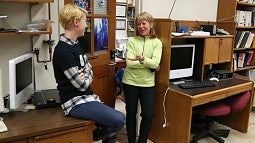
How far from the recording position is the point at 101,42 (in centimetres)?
291

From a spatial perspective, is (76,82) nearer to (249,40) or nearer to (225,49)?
(225,49)

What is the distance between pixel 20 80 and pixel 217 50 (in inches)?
88.5

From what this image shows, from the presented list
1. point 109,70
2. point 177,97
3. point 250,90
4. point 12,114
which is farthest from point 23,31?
point 250,90

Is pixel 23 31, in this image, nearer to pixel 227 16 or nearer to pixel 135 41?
pixel 135 41

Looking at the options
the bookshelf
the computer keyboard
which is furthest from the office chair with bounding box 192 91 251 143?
the bookshelf

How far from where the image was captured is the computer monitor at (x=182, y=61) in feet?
9.41

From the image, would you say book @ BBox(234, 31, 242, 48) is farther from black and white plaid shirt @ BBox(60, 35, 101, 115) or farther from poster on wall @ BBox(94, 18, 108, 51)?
black and white plaid shirt @ BBox(60, 35, 101, 115)

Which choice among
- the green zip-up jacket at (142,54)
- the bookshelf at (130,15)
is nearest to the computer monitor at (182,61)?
the green zip-up jacket at (142,54)

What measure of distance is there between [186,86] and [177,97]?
0.22 meters

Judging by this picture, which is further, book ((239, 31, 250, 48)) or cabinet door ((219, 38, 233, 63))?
book ((239, 31, 250, 48))

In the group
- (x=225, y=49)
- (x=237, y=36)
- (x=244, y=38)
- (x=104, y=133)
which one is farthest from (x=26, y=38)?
(x=244, y=38)

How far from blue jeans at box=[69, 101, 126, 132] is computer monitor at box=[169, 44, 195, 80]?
1230mm

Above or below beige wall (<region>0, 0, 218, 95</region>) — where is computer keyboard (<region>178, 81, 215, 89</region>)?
below

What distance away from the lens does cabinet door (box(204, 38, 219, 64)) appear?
116 inches
